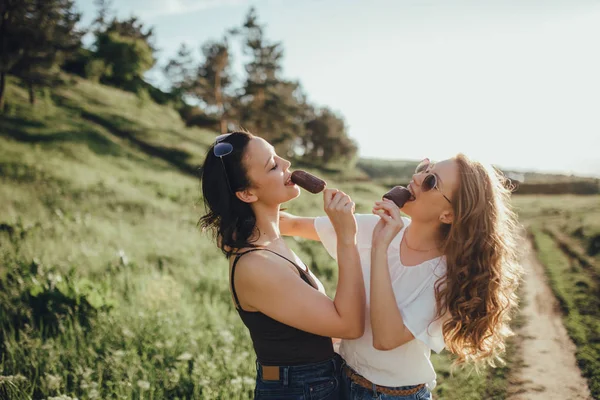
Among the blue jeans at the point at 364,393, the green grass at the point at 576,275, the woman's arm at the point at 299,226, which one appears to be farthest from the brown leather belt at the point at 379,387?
the green grass at the point at 576,275

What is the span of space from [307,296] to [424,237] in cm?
96

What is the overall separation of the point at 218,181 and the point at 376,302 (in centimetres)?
123

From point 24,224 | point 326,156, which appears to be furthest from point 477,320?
point 326,156

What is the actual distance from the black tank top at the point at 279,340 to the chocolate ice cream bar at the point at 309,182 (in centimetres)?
51

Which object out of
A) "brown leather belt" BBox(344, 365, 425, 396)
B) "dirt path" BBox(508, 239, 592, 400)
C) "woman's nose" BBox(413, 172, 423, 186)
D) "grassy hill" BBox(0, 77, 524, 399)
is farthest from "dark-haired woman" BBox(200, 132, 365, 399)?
"dirt path" BBox(508, 239, 592, 400)

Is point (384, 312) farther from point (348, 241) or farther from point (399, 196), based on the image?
point (399, 196)

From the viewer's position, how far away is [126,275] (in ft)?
20.9

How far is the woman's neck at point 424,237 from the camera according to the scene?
2582mm

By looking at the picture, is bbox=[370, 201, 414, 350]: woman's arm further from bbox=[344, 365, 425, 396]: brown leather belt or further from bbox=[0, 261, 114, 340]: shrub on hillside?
bbox=[0, 261, 114, 340]: shrub on hillside

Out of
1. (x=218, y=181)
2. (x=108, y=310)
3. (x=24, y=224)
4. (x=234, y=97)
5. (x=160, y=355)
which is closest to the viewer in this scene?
(x=218, y=181)

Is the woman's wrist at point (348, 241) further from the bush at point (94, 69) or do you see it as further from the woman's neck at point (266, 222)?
the bush at point (94, 69)

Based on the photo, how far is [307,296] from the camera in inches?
83.0

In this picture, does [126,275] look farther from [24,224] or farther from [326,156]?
[326,156]

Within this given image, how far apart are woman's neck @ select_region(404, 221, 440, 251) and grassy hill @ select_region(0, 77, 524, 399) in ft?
4.81
